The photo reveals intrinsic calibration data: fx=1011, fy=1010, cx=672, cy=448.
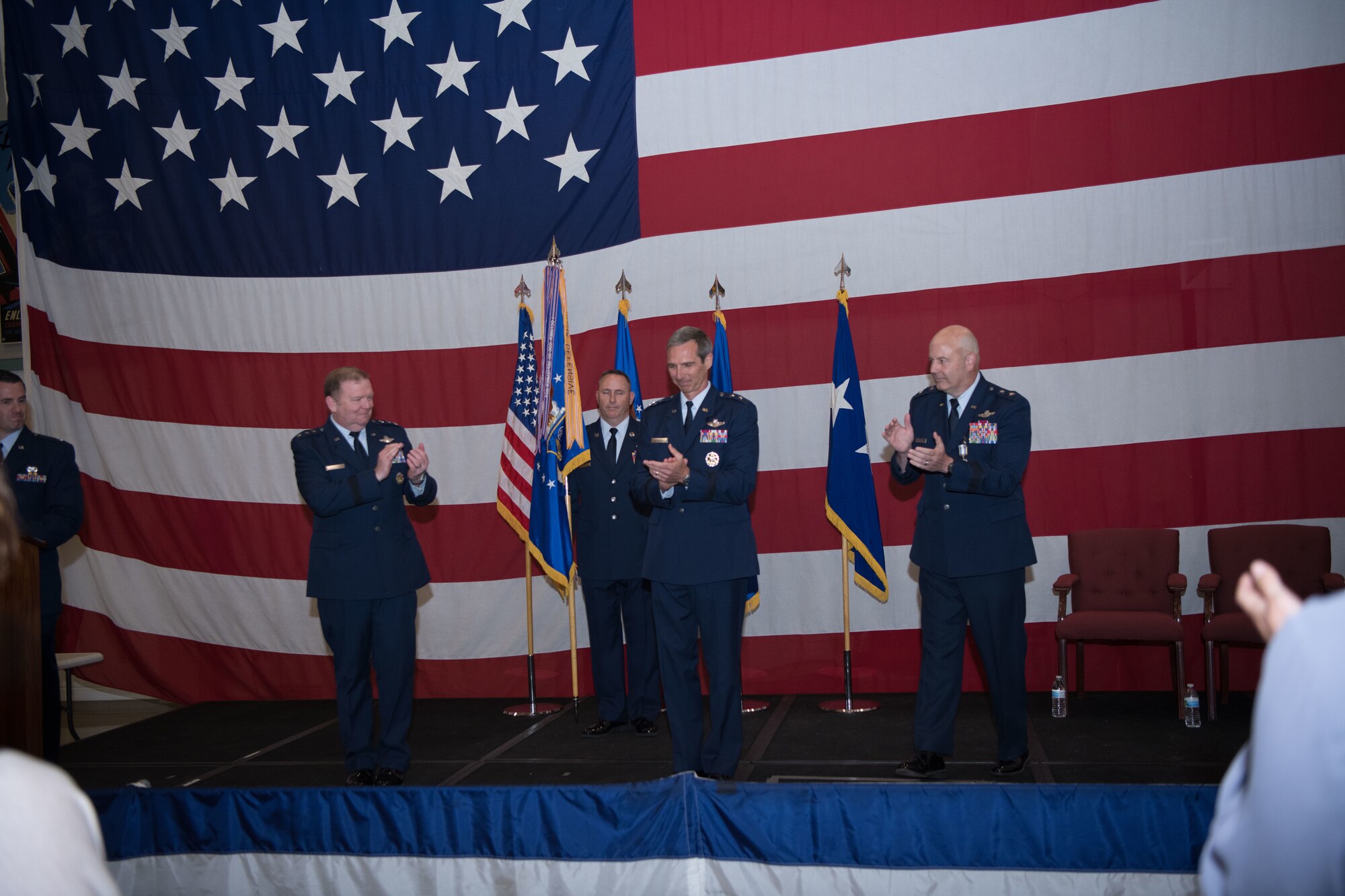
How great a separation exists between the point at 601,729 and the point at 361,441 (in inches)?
62.0

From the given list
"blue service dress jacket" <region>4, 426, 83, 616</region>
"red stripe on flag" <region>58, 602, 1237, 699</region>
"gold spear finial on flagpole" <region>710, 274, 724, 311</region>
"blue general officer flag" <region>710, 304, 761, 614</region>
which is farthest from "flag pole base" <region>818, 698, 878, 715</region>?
"blue service dress jacket" <region>4, 426, 83, 616</region>

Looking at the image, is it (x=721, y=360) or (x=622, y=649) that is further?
(x=721, y=360)

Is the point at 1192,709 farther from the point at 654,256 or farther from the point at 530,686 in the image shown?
the point at 654,256

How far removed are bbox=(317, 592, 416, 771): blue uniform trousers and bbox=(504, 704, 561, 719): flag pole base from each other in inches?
44.9

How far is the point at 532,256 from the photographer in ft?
16.8

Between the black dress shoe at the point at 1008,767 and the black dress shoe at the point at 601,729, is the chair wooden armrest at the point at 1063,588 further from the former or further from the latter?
the black dress shoe at the point at 601,729

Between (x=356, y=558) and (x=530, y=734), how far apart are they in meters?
1.28

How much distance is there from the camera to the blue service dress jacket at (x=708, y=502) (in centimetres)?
319

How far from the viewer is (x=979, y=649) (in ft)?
10.6

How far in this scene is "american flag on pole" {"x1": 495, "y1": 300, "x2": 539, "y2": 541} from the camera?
4.55 m

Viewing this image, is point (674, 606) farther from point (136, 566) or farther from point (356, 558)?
point (136, 566)

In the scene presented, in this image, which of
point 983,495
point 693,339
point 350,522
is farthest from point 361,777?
point 983,495

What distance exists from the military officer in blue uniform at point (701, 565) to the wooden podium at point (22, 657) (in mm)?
1893

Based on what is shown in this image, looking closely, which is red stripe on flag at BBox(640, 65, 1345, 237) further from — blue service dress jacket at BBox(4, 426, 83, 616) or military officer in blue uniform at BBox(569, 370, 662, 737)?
blue service dress jacket at BBox(4, 426, 83, 616)
